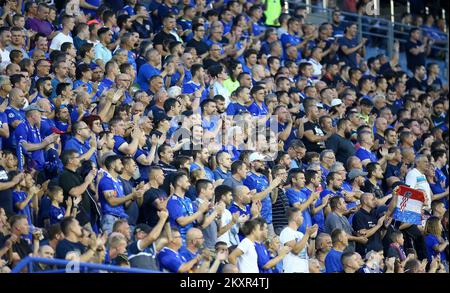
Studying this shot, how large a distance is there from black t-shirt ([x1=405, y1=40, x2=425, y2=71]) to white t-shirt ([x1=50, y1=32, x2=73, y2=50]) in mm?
7380

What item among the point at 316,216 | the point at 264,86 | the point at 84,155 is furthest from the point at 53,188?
the point at 264,86

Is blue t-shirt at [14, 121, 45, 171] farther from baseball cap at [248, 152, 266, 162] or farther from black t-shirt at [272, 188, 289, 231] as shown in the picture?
black t-shirt at [272, 188, 289, 231]

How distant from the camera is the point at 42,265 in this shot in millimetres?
10477

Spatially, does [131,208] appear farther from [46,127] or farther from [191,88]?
[191,88]

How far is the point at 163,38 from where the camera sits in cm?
1576

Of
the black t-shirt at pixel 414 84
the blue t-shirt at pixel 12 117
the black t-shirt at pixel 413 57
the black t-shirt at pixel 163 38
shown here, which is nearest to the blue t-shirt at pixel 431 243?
the black t-shirt at pixel 163 38

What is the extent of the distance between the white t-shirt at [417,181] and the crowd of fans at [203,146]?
0.13ft

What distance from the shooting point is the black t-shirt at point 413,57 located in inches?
795

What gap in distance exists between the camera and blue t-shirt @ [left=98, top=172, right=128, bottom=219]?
11.8 meters

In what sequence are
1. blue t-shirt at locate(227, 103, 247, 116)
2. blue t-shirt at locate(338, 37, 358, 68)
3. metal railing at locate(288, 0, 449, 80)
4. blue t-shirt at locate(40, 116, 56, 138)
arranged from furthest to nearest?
metal railing at locate(288, 0, 449, 80) → blue t-shirt at locate(338, 37, 358, 68) → blue t-shirt at locate(227, 103, 247, 116) → blue t-shirt at locate(40, 116, 56, 138)

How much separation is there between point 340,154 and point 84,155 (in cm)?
412

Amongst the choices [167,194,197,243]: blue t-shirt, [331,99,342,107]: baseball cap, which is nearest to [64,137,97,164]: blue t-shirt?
[167,194,197,243]: blue t-shirt

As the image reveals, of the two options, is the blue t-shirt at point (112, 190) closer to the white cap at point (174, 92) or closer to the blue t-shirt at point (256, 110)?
the white cap at point (174, 92)
